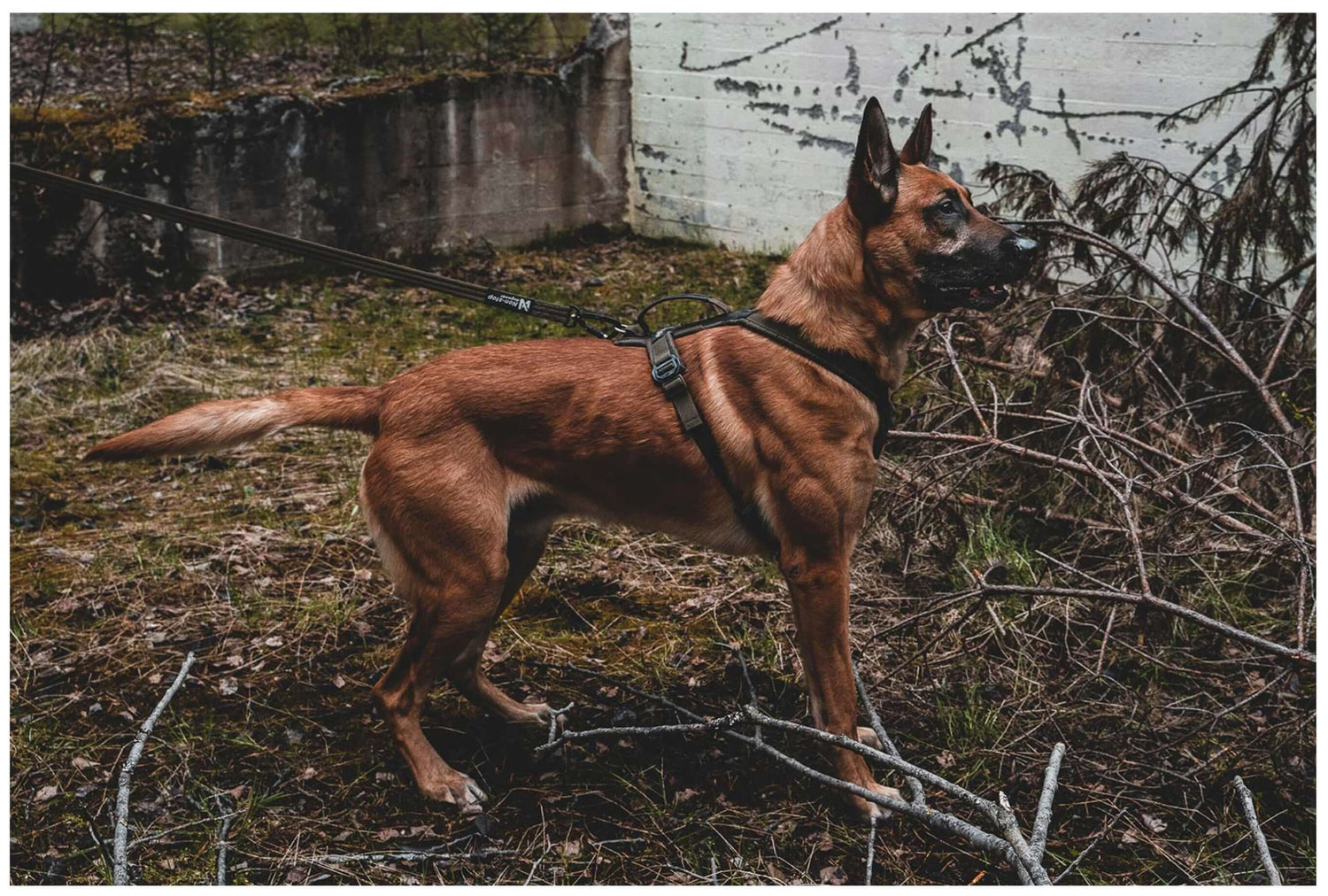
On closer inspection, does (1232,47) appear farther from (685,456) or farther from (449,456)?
(449,456)

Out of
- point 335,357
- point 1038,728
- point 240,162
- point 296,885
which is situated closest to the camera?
point 296,885

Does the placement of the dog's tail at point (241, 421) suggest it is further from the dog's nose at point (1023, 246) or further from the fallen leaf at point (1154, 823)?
the fallen leaf at point (1154, 823)

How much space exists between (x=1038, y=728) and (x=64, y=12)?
10.9m

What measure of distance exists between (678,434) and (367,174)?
6764mm

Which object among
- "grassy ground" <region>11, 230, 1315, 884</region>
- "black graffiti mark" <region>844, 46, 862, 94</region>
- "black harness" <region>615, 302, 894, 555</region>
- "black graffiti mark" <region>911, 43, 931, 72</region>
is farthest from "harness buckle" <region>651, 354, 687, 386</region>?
"black graffiti mark" <region>844, 46, 862, 94</region>

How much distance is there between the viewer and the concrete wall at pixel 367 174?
8.08 metres

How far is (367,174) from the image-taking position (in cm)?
918

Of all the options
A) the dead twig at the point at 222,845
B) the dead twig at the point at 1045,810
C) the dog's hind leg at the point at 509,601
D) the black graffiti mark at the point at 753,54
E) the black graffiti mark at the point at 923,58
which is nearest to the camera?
the dead twig at the point at 1045,810

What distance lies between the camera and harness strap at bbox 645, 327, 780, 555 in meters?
3.26

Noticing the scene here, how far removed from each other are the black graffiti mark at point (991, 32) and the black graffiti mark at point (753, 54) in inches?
43.9

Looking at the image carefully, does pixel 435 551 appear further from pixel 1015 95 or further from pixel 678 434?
pixel 1015 95

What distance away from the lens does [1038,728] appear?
366cm

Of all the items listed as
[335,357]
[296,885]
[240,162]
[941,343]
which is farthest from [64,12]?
[296,885]

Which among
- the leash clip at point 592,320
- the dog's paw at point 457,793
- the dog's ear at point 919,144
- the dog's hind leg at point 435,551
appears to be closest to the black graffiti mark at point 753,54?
the dog's ear at point 919,144
